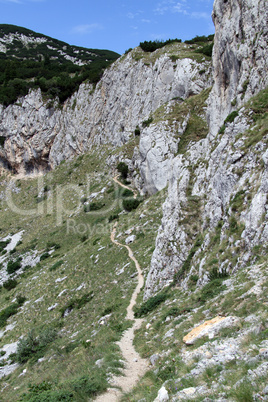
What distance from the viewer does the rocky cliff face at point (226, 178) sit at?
47.2 ft

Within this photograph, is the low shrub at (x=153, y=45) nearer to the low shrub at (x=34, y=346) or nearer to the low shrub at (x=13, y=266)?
the low shrub at (x=13, y=266)

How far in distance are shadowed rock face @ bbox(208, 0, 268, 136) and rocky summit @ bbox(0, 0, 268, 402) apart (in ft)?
0.50

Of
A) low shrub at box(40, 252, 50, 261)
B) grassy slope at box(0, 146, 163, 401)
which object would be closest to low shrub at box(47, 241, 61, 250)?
grassy slope at box(0, 146, 163, 401)

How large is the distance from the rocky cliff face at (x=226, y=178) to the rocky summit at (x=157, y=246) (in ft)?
0.35

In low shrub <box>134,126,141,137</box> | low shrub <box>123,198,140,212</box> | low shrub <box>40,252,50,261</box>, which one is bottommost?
low shrub <box>40,252,50,261</box>

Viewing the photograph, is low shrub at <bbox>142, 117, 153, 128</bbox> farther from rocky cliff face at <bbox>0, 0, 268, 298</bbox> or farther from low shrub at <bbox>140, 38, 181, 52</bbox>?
low shrub at <bbox>140, 38, 181, 52</bbox>

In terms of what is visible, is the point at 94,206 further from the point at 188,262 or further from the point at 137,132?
the point at 188,262

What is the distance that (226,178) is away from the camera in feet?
57.8

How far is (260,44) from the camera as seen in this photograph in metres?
22.6

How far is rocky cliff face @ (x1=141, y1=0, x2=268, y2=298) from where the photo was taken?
47.2 feet

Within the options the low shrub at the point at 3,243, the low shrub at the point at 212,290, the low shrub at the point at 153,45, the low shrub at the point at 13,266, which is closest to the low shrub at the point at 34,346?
the low shrub at the point at 212,290

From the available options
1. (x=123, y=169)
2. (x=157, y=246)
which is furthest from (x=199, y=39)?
(x=157, y=246)

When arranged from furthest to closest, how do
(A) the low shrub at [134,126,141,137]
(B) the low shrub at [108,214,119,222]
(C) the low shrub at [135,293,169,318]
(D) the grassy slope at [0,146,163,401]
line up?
(A) the low shrub at [134,126,141,137] → (B) the low shrub at [108,214,119,222] → (C) the low shrub at [135,293,169,318] → (D) the grassy slope at [0,146,163,401]

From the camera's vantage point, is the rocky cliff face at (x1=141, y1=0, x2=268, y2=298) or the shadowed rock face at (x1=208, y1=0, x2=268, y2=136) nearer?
the rocky cliff face at (x1=141, y1=0, x2=268, y2=298)
